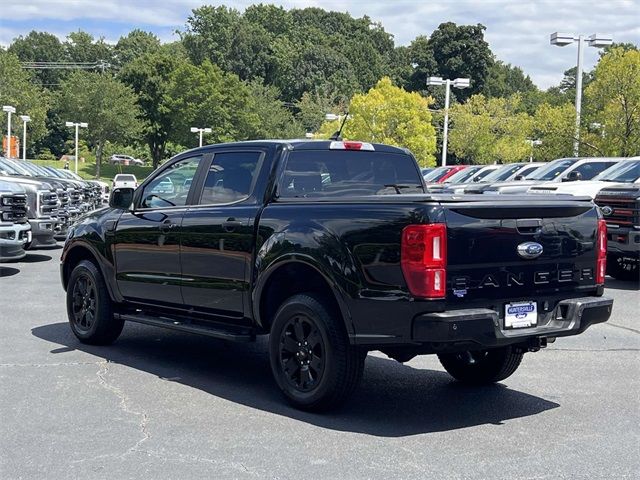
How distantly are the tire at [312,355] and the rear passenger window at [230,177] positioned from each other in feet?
4.01

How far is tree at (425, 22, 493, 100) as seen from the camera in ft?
295

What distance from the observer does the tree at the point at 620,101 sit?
27266 millimetres

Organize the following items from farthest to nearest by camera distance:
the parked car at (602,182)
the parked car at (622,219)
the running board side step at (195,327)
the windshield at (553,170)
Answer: the windshield at (553,170), the parked car at (602,182), the parked car at (622,219), the running board side step at (195,327)

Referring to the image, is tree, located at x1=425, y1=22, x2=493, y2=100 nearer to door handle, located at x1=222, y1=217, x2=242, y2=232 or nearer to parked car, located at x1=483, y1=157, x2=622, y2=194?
parked car, located at x1=483, y1=157, x2=622, y2=194

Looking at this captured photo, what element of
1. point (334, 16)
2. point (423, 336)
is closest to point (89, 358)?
point (423, 336)

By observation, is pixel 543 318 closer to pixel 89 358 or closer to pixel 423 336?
pixel 423 336

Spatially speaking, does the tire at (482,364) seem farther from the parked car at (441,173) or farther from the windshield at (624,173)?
the parked car at (441,173)

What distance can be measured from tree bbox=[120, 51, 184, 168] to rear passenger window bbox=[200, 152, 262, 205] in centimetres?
7165

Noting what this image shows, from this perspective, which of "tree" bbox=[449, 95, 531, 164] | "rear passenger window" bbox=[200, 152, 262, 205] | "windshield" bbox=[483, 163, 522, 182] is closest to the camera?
"rear passenger window" bbox=[200, 152, 262, 205]

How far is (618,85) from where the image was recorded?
90.9 ft

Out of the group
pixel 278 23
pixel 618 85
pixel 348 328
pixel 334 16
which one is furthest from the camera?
pixel 334 16

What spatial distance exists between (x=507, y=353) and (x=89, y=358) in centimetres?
378

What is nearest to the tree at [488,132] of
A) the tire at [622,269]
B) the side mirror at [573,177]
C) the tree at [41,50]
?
the side mirror at [573,177]

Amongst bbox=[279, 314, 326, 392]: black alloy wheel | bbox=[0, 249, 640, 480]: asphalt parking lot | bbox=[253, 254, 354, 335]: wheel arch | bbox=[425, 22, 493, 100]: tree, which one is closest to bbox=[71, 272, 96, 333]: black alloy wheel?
bbox=[0, 249, 640, 480]: asphalt parking lot
